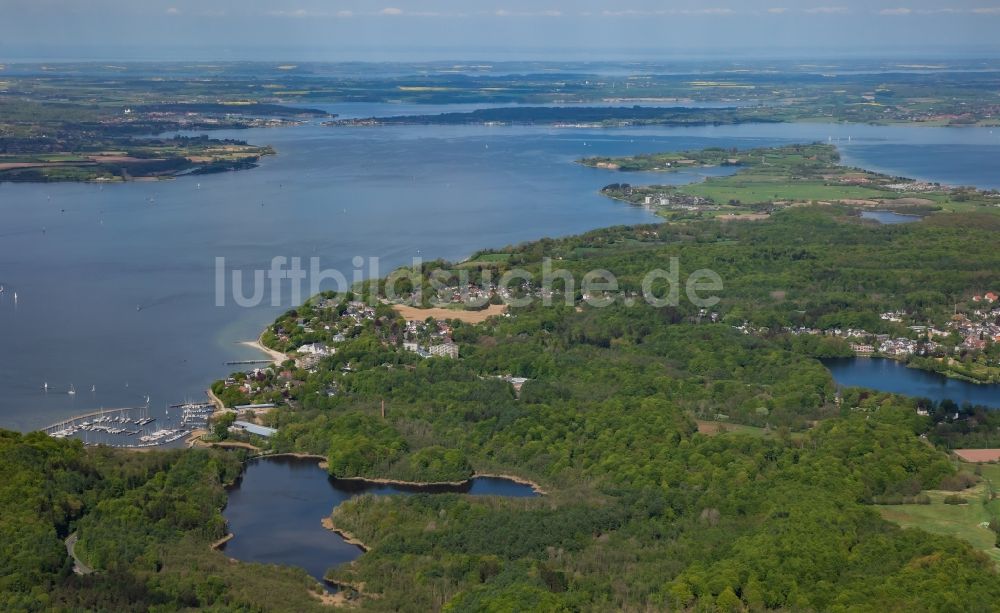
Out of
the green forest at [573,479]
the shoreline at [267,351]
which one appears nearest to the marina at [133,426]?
the green forest at [573,479]

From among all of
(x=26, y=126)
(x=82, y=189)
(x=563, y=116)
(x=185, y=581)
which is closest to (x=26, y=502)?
(x=185, y=581)

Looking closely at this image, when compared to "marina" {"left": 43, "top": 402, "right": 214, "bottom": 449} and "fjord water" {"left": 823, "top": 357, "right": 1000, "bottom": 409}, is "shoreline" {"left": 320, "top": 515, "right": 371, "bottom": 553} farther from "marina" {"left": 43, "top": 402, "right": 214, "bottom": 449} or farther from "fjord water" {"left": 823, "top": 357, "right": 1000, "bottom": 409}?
"fjord water" {"left": 823, "top": 357, "right": 1000, "bottom": 409}

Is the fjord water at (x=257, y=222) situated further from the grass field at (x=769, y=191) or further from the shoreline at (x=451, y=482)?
the shoreline at (x=451, y=482)

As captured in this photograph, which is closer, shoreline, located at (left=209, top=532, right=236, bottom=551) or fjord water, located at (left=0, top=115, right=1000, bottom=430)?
shoreline, located at (left=209, top=532, right=236, bottom=551)

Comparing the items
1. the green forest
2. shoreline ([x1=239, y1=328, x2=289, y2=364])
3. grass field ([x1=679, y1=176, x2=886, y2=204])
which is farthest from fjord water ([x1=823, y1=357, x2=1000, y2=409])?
grass field ([x1=679, y1=176, x2=886, y2=204])

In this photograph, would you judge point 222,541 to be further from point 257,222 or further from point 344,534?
point 257,222

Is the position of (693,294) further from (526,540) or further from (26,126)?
(26,126)
